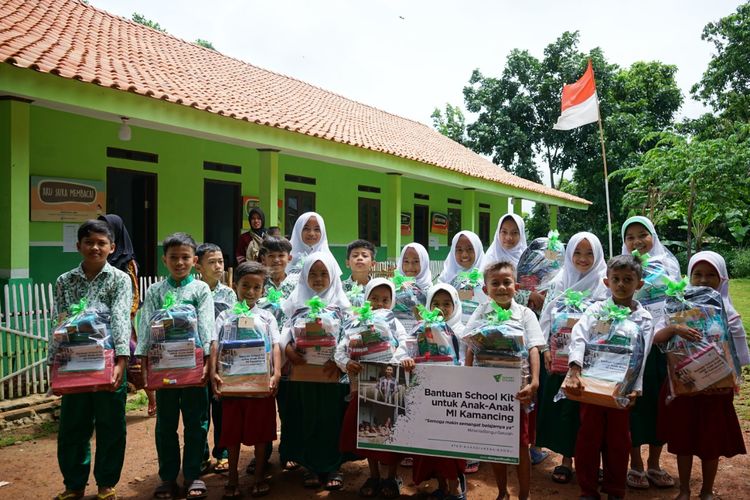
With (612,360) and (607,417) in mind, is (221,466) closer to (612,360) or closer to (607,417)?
(607,417)

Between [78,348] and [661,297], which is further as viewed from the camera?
[661,297]

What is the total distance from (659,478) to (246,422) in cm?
260

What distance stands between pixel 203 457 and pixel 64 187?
5.31 metres

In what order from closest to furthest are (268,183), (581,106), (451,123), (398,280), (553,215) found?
(398,280)
(268,183)
(581,106)
(553,215)
(451,123)

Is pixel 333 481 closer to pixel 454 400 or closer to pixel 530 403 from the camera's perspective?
pixel 454 400

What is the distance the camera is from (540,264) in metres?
4.64

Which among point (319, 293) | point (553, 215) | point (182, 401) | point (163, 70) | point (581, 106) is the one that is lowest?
point (182, 401)

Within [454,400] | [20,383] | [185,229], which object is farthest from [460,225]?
[454,400]

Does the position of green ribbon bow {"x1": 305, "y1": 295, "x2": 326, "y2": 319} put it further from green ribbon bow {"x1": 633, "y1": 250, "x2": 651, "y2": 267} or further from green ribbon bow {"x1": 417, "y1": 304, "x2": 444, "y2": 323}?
green ribbon bow {"x1": 633, "y1": 250, "x2": 651, "y2": 267}

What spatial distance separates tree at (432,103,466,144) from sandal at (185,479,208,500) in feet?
97.0

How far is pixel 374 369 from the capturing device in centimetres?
344

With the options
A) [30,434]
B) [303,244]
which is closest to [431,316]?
[303,244]

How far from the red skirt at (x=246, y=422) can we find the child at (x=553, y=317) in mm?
1755

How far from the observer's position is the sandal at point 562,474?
398cm
